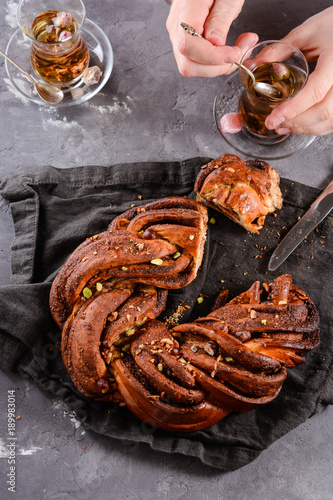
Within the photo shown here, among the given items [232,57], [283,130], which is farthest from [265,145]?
[232,57]

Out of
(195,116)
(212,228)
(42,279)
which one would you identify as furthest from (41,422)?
(195,116)

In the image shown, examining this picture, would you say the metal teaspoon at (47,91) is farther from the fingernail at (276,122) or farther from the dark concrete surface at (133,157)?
the fingernail at (276,122)

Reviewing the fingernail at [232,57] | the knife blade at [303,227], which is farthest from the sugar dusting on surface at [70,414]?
the fingernail at [232,57]

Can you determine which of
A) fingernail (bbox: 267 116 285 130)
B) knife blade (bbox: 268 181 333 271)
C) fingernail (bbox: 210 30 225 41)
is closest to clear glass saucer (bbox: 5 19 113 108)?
fingernail (bbox: 210 30 225 41)

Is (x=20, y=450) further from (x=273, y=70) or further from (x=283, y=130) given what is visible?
(x=273, y=70)

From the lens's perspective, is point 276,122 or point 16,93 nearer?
point 276,122

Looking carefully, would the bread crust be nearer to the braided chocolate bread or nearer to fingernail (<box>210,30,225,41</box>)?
the braided chocolate bread

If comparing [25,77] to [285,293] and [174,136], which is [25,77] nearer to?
[174,136]
